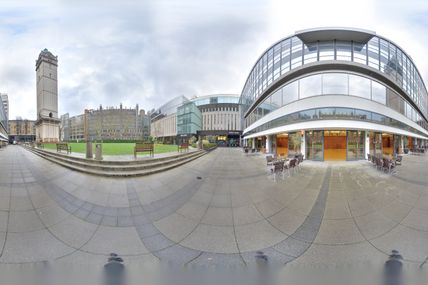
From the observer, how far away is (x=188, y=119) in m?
51.0

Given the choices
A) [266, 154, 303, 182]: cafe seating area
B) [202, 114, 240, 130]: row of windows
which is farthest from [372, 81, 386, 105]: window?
[202, 114, 240, 130]: row of windows

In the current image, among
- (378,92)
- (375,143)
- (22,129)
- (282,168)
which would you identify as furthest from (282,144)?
(22,129)

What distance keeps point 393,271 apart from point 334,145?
1554 cm

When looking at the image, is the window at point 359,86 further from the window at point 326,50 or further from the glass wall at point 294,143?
the glass wall at point 294,143

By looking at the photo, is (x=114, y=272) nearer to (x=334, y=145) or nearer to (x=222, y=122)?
(x=334, y=145)

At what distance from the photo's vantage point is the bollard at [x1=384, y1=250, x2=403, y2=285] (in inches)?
104

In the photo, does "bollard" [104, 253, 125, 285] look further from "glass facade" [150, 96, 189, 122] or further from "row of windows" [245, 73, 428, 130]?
"glass facade" [150, 96, 189, 122]

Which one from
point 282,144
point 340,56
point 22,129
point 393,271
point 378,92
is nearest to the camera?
point 393,271

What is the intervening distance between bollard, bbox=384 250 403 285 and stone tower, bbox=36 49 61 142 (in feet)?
255

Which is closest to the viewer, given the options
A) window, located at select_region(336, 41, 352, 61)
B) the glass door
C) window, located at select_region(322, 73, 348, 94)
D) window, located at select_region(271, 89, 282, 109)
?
the glass door

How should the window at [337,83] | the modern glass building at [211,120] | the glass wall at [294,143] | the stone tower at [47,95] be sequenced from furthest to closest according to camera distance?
the stone tower at [47,95]
the modern glass building at [211,120]
the glass wall at [294,143]
the window at [337,83]

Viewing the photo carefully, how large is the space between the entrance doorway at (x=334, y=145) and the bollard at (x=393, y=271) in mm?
14630

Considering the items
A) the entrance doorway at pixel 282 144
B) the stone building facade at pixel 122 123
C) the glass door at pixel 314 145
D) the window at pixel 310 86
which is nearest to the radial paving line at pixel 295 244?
the glass door at pixel 314 145

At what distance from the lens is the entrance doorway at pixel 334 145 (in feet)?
53.3
